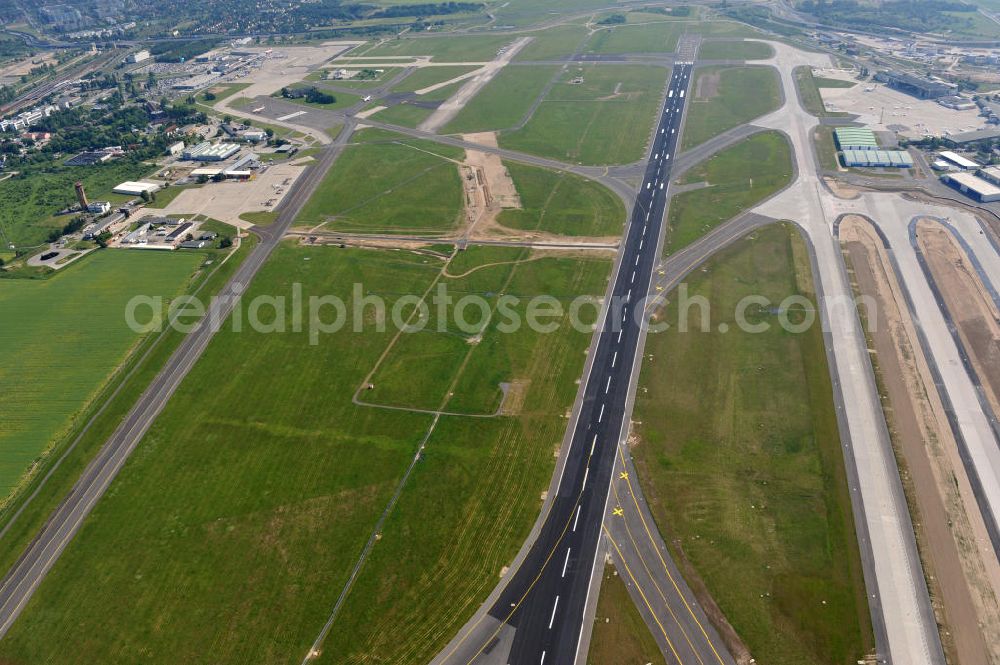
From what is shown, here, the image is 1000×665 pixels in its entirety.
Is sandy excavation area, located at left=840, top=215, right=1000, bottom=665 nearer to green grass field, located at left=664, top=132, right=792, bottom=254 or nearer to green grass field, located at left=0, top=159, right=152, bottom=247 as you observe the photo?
green grass field, located at left=664, top=132, right=792, bottom=254

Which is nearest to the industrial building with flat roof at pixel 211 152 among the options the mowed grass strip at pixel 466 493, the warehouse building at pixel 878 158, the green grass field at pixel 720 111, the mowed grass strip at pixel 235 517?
the mowed grass strip at pixel 235 517

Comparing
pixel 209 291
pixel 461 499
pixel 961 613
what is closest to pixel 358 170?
pixel 209 291

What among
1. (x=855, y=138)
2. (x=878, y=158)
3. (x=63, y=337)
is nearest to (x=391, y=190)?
(x=63, y=337)

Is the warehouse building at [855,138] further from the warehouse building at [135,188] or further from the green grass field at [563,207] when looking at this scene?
the warehouse building at [135,188]

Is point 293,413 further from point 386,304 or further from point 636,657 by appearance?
point 636,657

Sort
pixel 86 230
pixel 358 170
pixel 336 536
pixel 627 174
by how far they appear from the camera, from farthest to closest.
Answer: pixel 358 170, pixel 627 174, pixel 86 230, pixel 336 536

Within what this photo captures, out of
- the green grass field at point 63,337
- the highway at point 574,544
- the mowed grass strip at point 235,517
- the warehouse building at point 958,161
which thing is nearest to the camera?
the highway at point 574,544

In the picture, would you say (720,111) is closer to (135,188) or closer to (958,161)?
(958,161)
